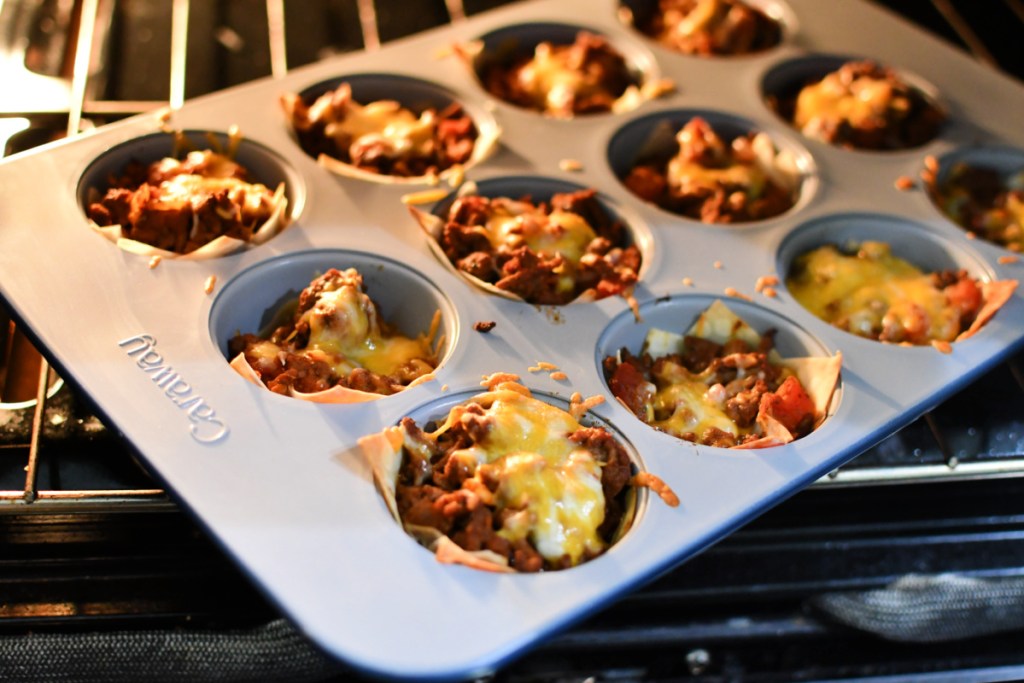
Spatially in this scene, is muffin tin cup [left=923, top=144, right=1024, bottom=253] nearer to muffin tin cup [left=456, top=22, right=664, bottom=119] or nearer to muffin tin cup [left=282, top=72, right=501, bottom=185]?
muffin tin cup [left=456, top=22, right=664, bottom=119]

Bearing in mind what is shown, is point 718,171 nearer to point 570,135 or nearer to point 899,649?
point 570,135

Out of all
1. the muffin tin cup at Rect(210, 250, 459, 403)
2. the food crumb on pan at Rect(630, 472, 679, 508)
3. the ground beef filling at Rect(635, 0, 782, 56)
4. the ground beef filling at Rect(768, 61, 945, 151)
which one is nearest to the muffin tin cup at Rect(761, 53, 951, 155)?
the ground beef filling at Rect(768, 61, 945, 151)

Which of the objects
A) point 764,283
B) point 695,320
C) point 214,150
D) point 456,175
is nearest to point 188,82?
point 214,150

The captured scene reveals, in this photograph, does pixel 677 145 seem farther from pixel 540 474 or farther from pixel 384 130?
pixel 540 474

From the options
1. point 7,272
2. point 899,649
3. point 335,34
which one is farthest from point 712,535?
point 335,34

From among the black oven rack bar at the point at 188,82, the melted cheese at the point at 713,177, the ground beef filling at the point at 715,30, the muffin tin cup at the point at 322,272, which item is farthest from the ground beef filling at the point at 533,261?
the ground beef filling at the point at 715,30

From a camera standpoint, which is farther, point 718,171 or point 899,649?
point 718,171
